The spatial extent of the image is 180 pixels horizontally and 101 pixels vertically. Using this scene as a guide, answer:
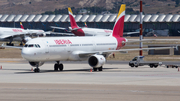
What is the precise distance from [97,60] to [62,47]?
428cm

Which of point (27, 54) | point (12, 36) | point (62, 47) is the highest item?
point (12, 36)

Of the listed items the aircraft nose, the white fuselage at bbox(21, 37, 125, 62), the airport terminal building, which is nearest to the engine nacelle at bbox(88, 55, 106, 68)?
the white fuselage at bbox(21, 37, 125, 62)

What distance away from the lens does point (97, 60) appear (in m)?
39.7

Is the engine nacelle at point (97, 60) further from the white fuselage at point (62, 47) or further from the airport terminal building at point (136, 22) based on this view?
the airport terminal building at point (136, 22)

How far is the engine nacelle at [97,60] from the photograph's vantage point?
39.7 metres

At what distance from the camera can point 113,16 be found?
189m

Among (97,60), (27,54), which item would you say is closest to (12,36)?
(97,60)

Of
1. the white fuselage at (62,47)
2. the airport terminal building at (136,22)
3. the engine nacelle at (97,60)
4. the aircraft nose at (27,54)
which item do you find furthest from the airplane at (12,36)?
the airport terminal building at (136,22)

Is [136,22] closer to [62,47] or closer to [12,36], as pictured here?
[12,36]

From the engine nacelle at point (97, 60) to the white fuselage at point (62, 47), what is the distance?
1.53 m

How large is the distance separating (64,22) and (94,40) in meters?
155
